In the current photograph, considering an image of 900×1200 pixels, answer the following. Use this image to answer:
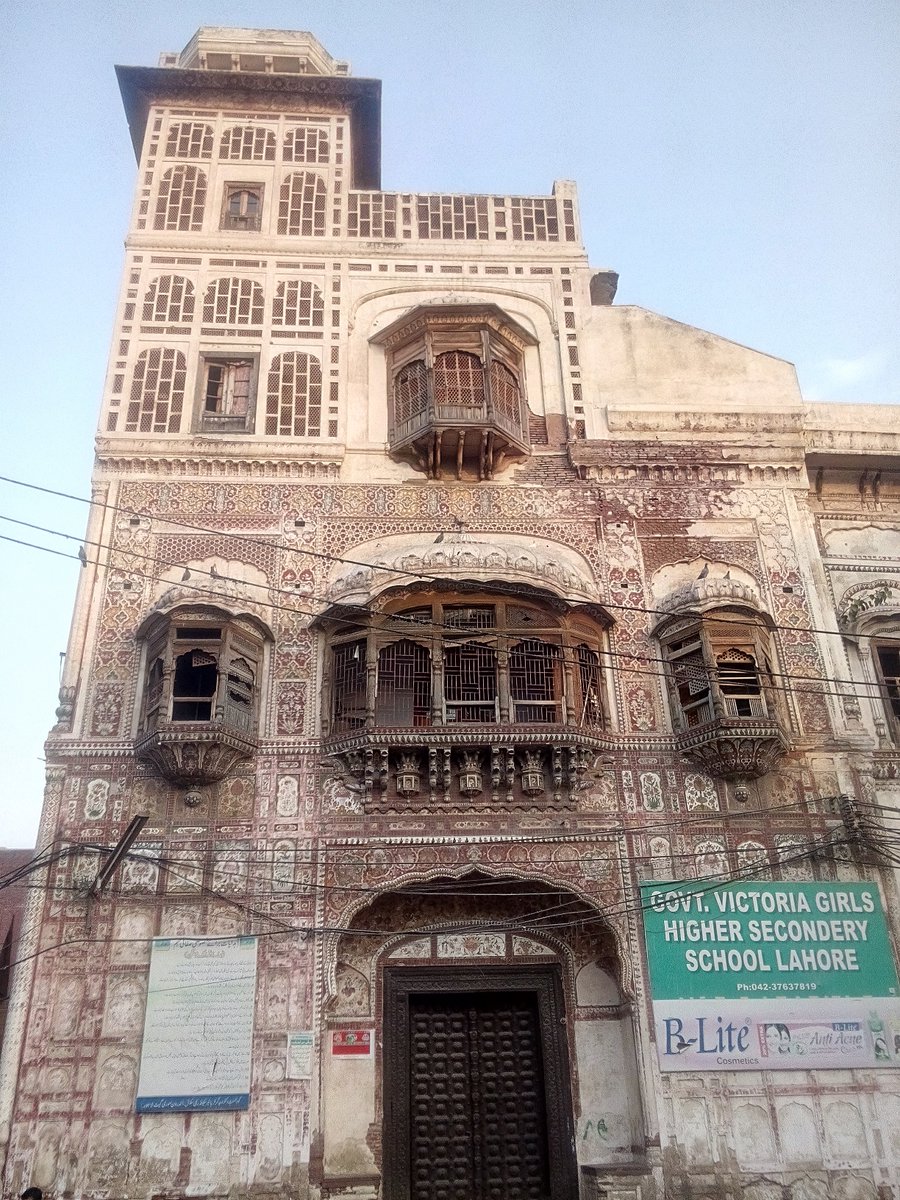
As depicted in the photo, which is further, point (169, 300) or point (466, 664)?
point (169, 300)

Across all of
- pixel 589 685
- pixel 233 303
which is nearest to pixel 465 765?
pixel 589 685

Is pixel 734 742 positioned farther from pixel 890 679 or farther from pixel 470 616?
pixel 470 616

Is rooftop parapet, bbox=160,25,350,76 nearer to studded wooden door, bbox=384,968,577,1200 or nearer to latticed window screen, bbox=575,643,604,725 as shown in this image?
latticed window screen, bbox=575,643,604,725

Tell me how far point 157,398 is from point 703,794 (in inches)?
370

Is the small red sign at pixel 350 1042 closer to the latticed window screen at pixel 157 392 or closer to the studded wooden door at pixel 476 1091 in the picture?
the studded wooden door at pixel 476 1091

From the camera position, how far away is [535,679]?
41.4 ft

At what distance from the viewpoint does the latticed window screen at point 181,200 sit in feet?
53.2

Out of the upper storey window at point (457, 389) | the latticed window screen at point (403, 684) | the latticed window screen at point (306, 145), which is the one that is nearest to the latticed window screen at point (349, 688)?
the latticed window screen at point (403, 684)

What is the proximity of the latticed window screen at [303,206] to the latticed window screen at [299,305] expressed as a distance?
1.09 meters

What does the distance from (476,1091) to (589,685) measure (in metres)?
5.03

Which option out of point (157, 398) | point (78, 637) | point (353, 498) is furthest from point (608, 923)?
point (157, 398)

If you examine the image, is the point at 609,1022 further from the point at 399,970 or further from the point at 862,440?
the point at 862,440

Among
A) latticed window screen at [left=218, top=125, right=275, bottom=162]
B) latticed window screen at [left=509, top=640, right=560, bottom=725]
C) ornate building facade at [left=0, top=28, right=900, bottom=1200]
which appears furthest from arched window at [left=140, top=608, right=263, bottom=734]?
latticed window screen at [left=218, top=125, right=275, bottom=162]

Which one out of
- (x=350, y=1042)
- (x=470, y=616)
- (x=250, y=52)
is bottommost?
(x=350, y=1042)
